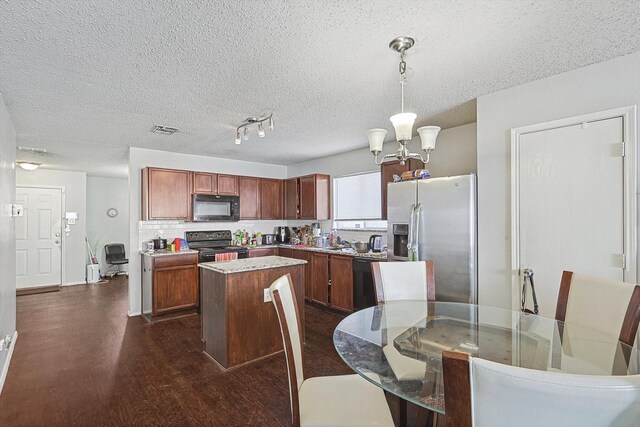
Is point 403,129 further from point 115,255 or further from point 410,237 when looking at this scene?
point 115,255

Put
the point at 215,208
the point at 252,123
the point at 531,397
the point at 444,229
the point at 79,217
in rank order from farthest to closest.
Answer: the point at 79,217, the point at 215,208, the point at 252,123, the point at 444,229, the point at 531,397

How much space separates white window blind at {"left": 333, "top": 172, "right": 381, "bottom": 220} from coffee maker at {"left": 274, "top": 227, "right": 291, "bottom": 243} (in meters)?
1.19

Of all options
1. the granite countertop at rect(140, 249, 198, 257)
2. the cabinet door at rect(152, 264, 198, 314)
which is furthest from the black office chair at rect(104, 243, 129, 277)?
the cabinet door at rect(152, 264, 198, 314)

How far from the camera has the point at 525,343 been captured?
1.63 metres

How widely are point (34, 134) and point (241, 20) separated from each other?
376 cm

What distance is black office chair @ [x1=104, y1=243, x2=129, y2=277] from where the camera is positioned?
7098 mm

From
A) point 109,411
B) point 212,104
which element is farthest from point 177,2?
point 109,411

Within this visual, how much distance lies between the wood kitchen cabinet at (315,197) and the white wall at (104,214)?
16.9ft

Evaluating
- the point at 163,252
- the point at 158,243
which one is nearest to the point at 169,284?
the point at 163,252

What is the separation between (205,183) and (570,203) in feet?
15.2

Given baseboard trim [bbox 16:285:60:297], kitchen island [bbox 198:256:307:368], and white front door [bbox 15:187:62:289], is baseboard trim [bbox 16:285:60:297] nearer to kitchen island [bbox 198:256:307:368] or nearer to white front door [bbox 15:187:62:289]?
white front door [bbox 15:187:62:289]

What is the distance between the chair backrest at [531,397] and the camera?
600 millimetres

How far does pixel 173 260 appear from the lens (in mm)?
4254

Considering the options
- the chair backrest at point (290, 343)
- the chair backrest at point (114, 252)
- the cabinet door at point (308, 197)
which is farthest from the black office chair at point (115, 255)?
the chair backrest at point (290, 343)
